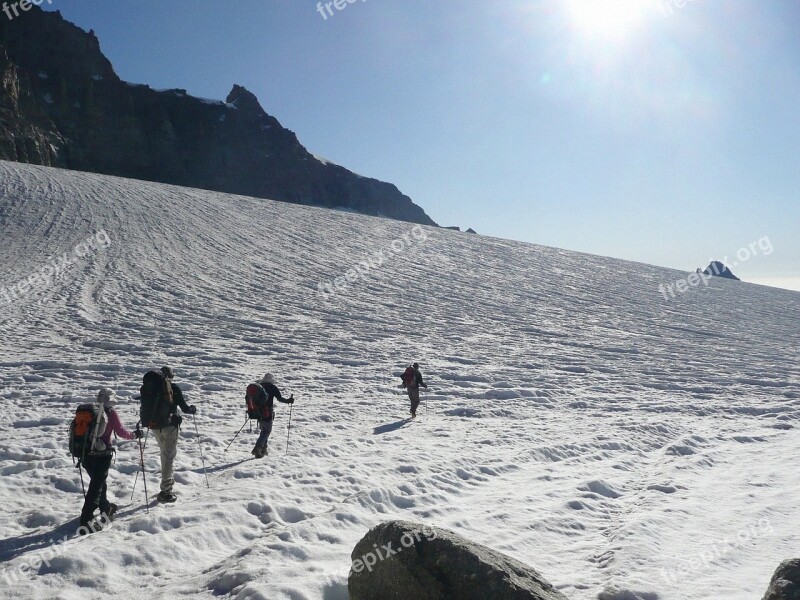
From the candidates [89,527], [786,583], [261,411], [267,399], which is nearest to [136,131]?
[267,399]

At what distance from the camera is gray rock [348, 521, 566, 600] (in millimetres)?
3826

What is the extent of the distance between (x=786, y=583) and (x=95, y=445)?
238 inches

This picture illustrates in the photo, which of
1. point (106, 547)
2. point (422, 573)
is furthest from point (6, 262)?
point (422, 573)

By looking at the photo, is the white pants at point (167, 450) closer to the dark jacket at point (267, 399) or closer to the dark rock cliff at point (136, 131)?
the dark jacket at point (267, 399)

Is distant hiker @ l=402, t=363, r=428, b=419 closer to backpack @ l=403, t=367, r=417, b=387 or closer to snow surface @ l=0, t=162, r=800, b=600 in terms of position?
backpack @ l=403, t=367, r=417, b=387

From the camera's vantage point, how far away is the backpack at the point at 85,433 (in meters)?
5.34

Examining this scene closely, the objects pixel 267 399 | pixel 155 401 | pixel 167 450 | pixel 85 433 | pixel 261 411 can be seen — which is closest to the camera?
pixel 85 433

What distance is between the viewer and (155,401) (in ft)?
19.7

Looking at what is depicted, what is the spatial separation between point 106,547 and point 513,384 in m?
11.4

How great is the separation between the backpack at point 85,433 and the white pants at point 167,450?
779 millimetres

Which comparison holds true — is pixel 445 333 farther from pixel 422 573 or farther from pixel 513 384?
pixel 422 573

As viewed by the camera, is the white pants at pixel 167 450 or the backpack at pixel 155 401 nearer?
the backpack at pixel 155 401

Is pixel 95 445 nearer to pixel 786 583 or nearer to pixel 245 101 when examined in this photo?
pixel 786 583

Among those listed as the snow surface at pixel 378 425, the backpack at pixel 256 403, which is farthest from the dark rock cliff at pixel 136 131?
the backpack at pixel 256 403
